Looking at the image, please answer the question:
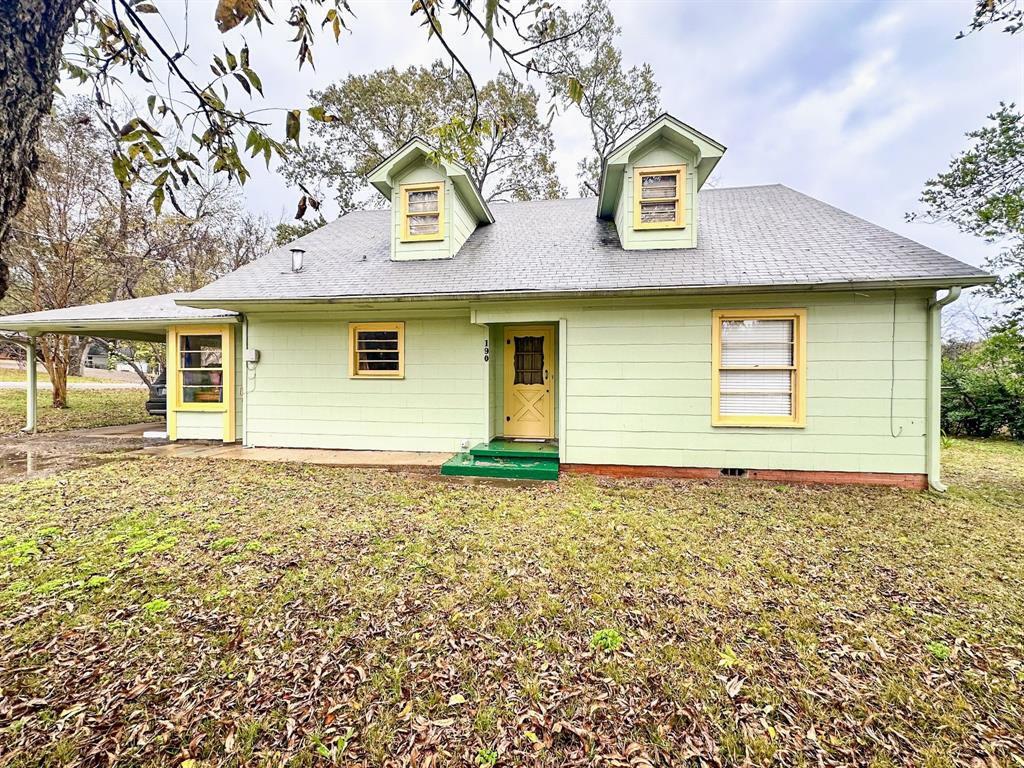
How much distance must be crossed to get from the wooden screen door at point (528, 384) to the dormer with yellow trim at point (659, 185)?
2.32m

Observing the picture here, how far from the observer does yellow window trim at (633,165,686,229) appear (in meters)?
6.98

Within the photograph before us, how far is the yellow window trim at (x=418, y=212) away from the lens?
25.9 feet

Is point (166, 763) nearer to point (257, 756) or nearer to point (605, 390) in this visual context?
point (257, 756)

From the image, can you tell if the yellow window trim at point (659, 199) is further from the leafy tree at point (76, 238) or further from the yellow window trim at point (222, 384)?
the leafy tree at point (76, 238)

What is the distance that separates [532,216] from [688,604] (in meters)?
8.52

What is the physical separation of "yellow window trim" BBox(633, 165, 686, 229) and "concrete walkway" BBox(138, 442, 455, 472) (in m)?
→ 5.16

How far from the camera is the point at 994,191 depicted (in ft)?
26.6

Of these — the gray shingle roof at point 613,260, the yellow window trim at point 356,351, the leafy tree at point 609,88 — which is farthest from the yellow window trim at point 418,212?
the leafy tree at point 609,88

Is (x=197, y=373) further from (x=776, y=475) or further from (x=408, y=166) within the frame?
(x=776, y=475)

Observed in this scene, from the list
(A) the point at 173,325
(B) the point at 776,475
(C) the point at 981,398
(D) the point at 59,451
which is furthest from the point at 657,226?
(D) the point at 59,451

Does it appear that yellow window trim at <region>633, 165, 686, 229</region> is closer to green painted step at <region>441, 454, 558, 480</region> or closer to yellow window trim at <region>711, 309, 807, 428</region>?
yellow window trim at <region>711, 309, 807, 428</region>

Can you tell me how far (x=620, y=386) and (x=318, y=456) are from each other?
5222 millimetres

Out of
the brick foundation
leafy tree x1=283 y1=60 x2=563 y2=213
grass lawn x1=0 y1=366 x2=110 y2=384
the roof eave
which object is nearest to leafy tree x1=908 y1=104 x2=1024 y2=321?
the roof eave

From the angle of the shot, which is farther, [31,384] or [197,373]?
[31,384]
